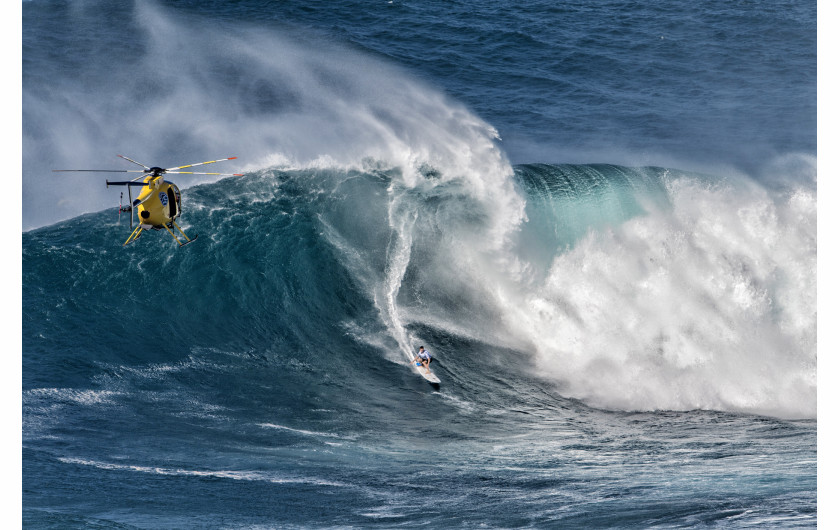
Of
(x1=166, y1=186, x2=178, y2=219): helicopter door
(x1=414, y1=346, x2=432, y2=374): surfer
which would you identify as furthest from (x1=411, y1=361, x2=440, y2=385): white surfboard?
(x1=166, y1=186, x2=178, y2=219): helicopter door

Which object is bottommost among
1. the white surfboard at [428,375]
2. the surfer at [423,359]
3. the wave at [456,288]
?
the white surfboard at [428,375]

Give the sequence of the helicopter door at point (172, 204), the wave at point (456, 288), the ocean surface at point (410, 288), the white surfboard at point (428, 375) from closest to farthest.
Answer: the ocean surface at point (410, 288)
the helicopter door at point (172, 204)
the white surfboard at point (428, 375)
the wave at point (456, 288)

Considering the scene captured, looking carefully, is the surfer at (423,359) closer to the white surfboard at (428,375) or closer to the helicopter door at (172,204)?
the white surfboard at (428,375)

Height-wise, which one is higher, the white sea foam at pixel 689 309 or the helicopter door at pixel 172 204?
the helicopter door at pixel 172 204

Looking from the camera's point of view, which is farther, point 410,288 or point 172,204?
point 410,288

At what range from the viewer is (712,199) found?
28.8 m

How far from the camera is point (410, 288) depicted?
2736 cm

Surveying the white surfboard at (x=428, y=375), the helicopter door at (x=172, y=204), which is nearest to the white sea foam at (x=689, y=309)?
the white surfboard at (x=428, y=375)

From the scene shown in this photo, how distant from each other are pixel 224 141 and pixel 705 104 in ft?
74.4

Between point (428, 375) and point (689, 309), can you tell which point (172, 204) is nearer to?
point (428, 375)

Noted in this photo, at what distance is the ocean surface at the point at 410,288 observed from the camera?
19703mm

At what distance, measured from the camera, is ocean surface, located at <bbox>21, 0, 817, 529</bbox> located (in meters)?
19.7

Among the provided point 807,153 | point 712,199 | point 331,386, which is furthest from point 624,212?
point 331,386

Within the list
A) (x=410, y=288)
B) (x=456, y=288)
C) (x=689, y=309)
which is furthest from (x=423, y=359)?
(x=689, y=309)
